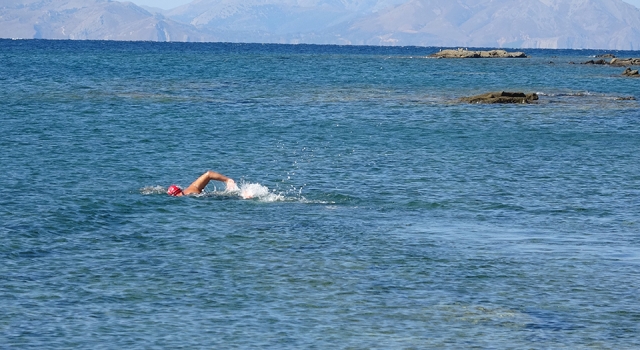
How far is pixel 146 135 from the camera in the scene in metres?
44.6

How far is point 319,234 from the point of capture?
23.3 m

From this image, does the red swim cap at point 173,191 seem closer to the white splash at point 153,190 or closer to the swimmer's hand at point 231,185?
the white splash at point 153,190

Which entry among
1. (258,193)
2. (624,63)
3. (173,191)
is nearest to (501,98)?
(258,193)

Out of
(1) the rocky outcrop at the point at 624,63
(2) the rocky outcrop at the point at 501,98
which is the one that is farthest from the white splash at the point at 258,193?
(1) the rocky outcrop at the point at 624,63

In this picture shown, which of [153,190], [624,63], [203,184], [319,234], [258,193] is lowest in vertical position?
[319,234]

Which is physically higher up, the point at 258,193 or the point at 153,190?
the point at 153,190

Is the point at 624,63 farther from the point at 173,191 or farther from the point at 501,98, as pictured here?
the point at 173,191

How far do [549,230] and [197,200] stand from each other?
33.0 feet

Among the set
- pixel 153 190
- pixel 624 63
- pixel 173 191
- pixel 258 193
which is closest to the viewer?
pixel 173 191

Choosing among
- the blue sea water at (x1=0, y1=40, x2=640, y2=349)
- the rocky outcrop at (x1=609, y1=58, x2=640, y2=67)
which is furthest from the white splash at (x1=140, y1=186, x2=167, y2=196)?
Answer: the rocky outcrop at (x1=609, y1=58, x2=640, y2=67)

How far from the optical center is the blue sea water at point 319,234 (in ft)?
52.8

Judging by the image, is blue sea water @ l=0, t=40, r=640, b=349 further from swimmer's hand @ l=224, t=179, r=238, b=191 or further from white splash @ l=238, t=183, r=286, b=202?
swimmer's hand @ l=224, t=179, r=238, b=191

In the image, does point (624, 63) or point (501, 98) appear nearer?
point (501, 98)

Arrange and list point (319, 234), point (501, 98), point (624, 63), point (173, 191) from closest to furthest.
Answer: point (319, 234), point (173, 191), point (501, 98), point (624, 63)
